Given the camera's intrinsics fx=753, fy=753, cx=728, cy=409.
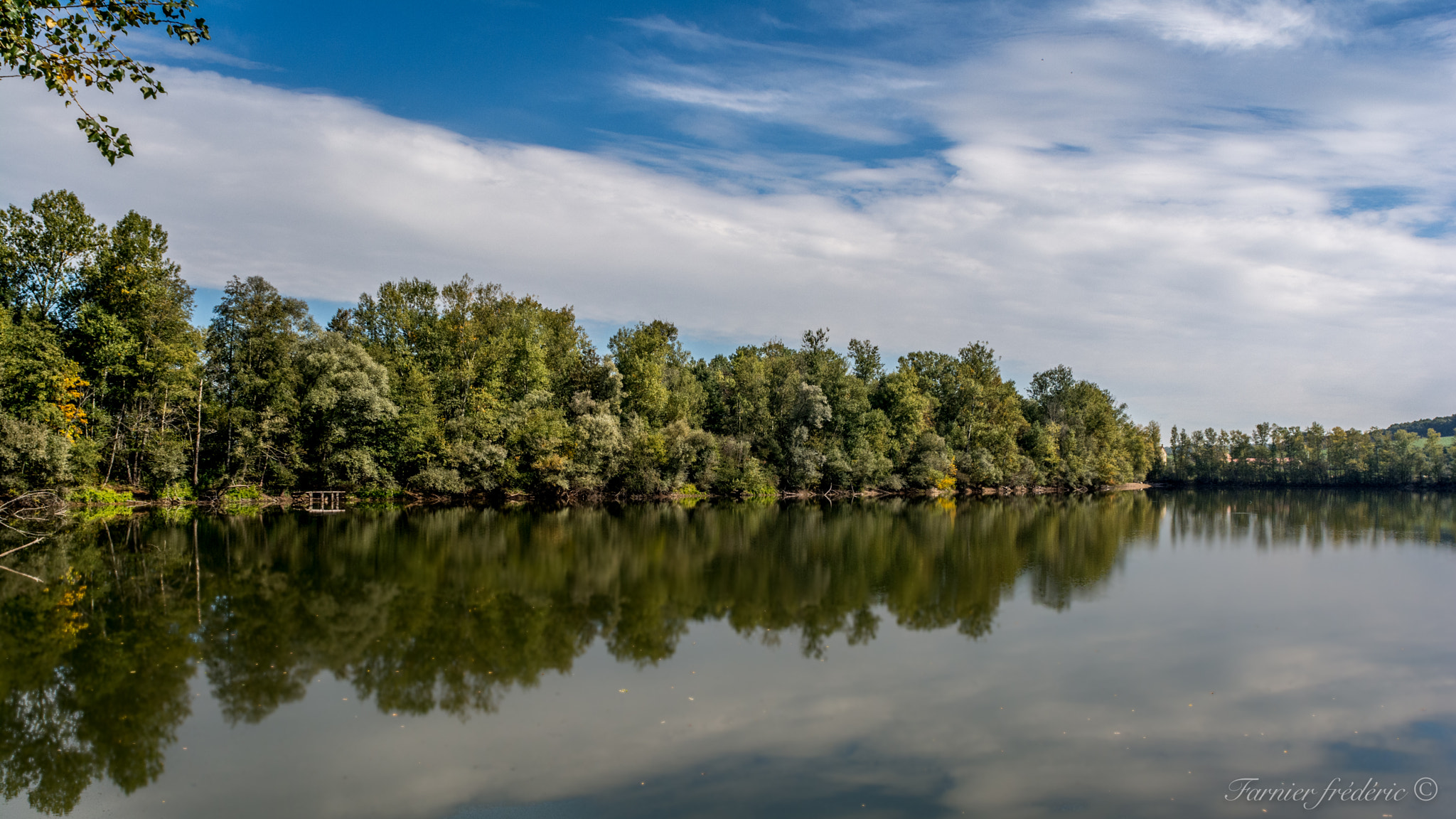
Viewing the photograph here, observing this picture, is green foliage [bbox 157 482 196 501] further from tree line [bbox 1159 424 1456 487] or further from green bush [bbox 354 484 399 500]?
tree line [bbox 1159 424 1456 487]

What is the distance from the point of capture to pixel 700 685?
12.0 m

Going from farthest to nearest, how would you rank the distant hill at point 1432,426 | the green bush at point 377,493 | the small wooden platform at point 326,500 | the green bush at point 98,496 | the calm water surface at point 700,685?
the distant hill at point 1432,426, the green bush at point 377,493, the small wooden platform at point 326,500, the green bush at point 98,496, the calm water surface at point 700,685

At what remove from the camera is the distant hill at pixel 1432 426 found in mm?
141875

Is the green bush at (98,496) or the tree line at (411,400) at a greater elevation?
the tree line at (411,400)

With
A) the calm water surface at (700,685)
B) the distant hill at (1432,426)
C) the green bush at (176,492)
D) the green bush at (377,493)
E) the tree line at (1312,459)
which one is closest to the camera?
the calm water surface at (700,685)

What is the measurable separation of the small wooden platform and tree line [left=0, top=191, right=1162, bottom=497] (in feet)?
4.10

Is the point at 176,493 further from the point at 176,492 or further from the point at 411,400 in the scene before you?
the point at 411,400

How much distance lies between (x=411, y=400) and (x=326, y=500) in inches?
314

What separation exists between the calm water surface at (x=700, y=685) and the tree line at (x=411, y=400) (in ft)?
58.7

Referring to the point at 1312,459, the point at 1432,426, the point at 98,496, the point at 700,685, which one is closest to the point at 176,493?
the point at 98,496

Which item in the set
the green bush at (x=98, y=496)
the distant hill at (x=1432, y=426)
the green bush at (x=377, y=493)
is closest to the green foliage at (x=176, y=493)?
the green bush at (x=98, y=496)

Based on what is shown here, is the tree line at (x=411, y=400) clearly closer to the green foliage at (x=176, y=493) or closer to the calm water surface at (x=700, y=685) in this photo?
the green foliage at (x=176, y=493)

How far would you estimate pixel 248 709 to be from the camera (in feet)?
34.9

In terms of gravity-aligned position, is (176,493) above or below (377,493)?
above
